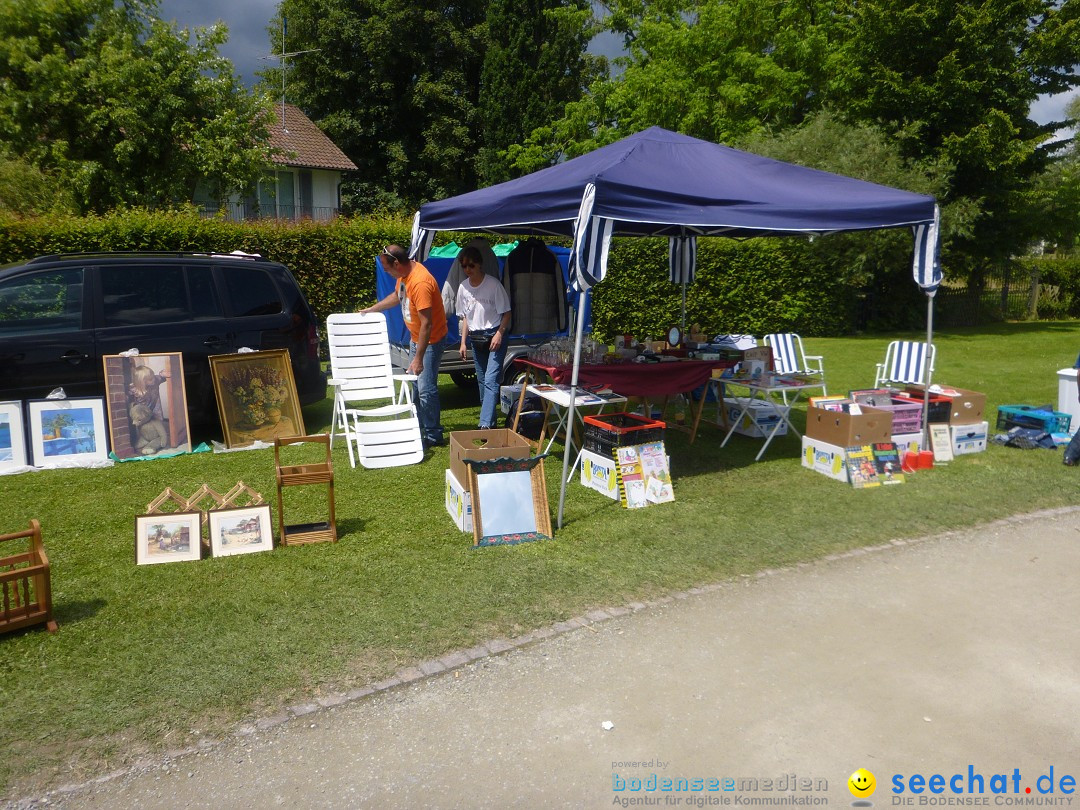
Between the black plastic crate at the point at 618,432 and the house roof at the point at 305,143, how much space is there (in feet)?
76.0

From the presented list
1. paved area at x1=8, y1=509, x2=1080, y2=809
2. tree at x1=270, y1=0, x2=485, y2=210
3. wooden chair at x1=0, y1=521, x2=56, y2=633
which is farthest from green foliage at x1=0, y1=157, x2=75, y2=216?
tree at x1=270, y1=0, x2=485, y2=210

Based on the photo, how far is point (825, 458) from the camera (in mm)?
6926

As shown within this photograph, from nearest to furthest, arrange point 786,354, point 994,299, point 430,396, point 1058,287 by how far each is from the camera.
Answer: point 430,396 < point 786,354 < point 994,299 < point 1058,287

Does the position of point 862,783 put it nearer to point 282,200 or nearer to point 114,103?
point 114,103

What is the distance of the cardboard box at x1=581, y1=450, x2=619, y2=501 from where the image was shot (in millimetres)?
6113

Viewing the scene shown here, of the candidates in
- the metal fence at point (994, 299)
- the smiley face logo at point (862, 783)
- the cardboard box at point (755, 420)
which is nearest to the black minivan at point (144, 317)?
the cardboard box at point (755, 420)

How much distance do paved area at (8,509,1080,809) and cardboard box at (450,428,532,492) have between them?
1.51m

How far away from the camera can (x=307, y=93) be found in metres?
32.9

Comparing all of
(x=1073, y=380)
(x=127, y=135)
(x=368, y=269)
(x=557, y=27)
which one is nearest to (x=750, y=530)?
(x=1073, y=380)

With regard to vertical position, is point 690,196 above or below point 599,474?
above

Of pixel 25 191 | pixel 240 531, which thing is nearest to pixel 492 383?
pixel 240 531

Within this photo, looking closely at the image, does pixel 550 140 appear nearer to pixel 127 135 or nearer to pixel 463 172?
pixel 463 172

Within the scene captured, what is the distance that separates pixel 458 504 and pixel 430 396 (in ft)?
7.53

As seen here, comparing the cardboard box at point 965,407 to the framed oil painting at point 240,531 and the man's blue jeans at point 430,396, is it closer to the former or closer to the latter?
the man's blue jeans at point 430,396
